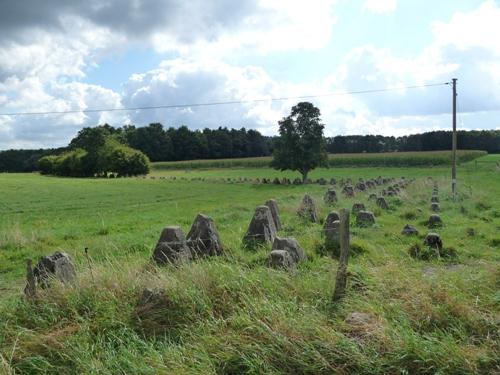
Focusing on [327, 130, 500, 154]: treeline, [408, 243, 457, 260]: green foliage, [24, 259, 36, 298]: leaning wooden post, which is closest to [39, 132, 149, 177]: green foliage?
[327, 130, 500, 154]: treeline

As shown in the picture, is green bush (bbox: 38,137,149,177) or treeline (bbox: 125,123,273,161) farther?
treeline (bbox: 125,123,273,161)

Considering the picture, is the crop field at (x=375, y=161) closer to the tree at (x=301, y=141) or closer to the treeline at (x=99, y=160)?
the treeline at (x=99, y=160)

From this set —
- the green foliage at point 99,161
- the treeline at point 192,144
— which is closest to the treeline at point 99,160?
the green foliage at point 99,161

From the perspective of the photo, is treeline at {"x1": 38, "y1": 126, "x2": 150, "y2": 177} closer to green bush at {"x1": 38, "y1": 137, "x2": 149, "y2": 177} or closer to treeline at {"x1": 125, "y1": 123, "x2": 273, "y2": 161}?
green bush at {"x1": 38, "y1": 137, "x2": 149, "y2": 177}

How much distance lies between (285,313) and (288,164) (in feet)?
175

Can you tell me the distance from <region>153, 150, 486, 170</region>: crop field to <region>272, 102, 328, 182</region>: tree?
23584 millimetres

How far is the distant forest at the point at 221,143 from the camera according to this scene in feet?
406

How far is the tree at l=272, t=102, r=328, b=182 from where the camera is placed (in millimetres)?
58406

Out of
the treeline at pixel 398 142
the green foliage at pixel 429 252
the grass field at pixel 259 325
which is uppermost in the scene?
the treeline at pixel 398 142

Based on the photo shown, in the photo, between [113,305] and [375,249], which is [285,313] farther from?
[375,249]

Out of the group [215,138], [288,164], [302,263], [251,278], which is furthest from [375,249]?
[215,138]

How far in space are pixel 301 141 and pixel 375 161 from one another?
38.4 meters

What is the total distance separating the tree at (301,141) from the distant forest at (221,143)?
6067 centimetres

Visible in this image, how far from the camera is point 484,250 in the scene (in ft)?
40.2
